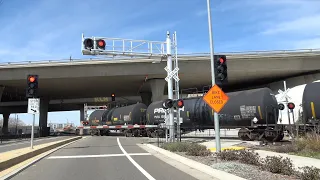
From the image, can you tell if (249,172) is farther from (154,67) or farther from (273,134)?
(154,67)

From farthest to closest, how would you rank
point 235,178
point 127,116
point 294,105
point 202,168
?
1. point 127,116
2. point 294,105
3. point 202,168
4. point 235,178

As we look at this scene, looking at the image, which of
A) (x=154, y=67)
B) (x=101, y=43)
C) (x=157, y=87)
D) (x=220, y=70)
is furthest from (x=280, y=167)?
(x=157, y=87)

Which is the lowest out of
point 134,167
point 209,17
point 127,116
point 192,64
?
point 134,167

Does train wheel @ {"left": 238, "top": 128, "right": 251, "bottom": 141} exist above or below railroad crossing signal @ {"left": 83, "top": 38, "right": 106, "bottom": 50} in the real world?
below

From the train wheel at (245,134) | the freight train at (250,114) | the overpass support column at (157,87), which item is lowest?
the train wheel at (245,134)

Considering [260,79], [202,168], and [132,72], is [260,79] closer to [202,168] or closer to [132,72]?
[132,72]

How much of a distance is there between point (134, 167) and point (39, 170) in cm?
339

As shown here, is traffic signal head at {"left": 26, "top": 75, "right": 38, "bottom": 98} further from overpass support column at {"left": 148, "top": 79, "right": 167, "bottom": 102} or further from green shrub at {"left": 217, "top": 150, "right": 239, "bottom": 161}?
overpass support column at {"left": 148, "top": 79, "right": 167, "bottom": 102}

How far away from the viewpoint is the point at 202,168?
10.7 meters

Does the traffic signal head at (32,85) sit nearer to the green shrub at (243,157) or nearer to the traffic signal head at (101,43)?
the traffic signal head at (101,43)

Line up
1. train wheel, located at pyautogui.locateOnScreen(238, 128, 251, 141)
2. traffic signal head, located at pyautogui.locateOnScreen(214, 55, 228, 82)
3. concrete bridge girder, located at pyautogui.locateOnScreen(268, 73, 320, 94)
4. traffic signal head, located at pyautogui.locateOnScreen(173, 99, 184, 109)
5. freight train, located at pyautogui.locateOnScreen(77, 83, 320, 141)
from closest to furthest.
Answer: traffic signal head, located at pyautogui.locateOnScreen(214, 55, 228, 82) < freight train, located at pyautogui.locateOnScreen(77, 83, 320, 141) < traffic signal head, located at pyautogui.locateOnScreen(173, 99, 184, 109) < train wheel, located at pyautogui.locateOnScreen(238, 128, 251, 141) < concrete bridge girder, located at pyautogui.locateOnScreen(268, 73, 320, 94)

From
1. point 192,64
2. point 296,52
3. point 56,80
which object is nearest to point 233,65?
point 192,64

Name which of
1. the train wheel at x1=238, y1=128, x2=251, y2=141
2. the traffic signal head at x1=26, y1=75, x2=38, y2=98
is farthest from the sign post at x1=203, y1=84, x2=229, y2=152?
the traffic signal head at x1=26, y1=75, x2=38, y2=98

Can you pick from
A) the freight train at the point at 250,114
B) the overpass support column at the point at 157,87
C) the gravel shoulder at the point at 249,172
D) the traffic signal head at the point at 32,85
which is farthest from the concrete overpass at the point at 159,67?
the gravel shoulder at the point at 249,172
